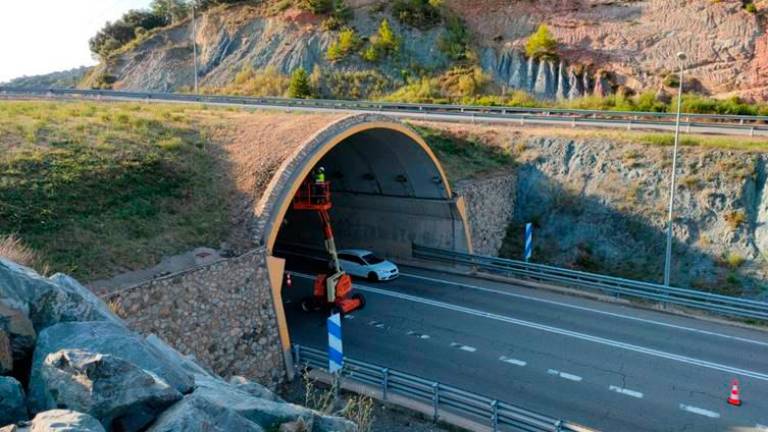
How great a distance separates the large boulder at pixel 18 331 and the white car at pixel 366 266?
16.5 m

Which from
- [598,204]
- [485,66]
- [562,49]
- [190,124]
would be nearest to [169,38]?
[485,66]

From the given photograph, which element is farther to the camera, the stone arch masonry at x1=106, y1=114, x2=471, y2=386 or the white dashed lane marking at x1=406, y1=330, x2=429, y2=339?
the white dashed lane marking at x1=406, y1=330, x2=429, y2=339

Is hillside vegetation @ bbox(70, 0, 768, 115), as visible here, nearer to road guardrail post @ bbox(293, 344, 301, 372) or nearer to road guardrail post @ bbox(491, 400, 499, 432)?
road guardrail post @ bbox(293, 344, 301, 372)

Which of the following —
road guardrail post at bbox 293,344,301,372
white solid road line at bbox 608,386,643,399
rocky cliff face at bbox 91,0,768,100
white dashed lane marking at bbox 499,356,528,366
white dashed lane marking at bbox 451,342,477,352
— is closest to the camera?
white solid road line at bbox 608,386,643,399

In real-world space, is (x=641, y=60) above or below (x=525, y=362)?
above

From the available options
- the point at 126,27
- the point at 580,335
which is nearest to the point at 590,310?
the point at 580,335

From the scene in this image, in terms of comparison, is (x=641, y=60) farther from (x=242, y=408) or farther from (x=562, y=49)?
(x=242, y=408)

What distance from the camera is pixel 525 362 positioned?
1580 centimetres

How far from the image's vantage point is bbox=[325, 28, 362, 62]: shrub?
52.2 metres

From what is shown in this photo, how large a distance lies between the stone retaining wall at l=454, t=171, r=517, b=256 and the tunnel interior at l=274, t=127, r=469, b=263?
4.30 ft

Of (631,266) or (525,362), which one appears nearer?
(525,362)

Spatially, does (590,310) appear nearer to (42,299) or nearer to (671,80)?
(42,299)

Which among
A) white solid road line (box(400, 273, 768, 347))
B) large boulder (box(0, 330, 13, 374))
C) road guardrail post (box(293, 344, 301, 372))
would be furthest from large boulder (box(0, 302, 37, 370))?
white solid road line (box(400, 273, 768, 347))

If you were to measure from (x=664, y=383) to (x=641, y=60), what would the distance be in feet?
126
